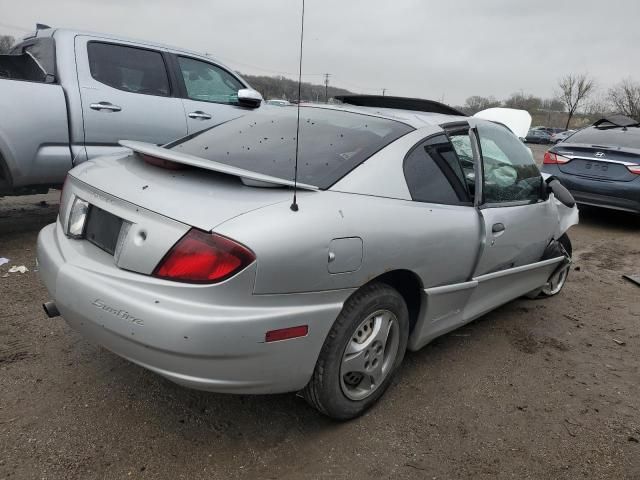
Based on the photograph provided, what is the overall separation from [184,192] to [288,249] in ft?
1.72

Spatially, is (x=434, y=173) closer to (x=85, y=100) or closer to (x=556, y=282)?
(x=556, y=282)

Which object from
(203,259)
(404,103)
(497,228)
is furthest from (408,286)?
(404,103)

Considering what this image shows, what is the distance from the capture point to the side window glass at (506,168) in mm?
3096

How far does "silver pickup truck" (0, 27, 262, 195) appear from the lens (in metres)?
4.11

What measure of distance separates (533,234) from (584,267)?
2.46 m

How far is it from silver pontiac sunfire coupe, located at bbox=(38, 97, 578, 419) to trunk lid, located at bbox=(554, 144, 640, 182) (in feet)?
15.2

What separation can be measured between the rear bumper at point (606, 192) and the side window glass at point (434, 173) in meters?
5.11

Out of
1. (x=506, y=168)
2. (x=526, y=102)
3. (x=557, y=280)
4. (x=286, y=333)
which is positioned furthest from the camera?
(x=526, y=102)

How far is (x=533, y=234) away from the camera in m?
3.38

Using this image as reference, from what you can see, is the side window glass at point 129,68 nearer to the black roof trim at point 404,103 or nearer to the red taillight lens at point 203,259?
the black roof trim at point 404,103

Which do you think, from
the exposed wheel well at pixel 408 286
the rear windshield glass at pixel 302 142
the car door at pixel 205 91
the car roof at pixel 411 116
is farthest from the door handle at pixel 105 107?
the exposed wheel well at pixel 408 286

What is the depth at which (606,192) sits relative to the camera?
6883mm

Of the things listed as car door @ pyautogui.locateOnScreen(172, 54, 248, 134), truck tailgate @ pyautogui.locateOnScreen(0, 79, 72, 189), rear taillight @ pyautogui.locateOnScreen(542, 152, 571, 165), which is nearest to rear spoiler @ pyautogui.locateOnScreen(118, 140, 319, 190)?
truck tailgate @ pyautogui.locateOnScreen(0, 79, 72, 189)

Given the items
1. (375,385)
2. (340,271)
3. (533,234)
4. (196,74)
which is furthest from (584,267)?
(196,74)
